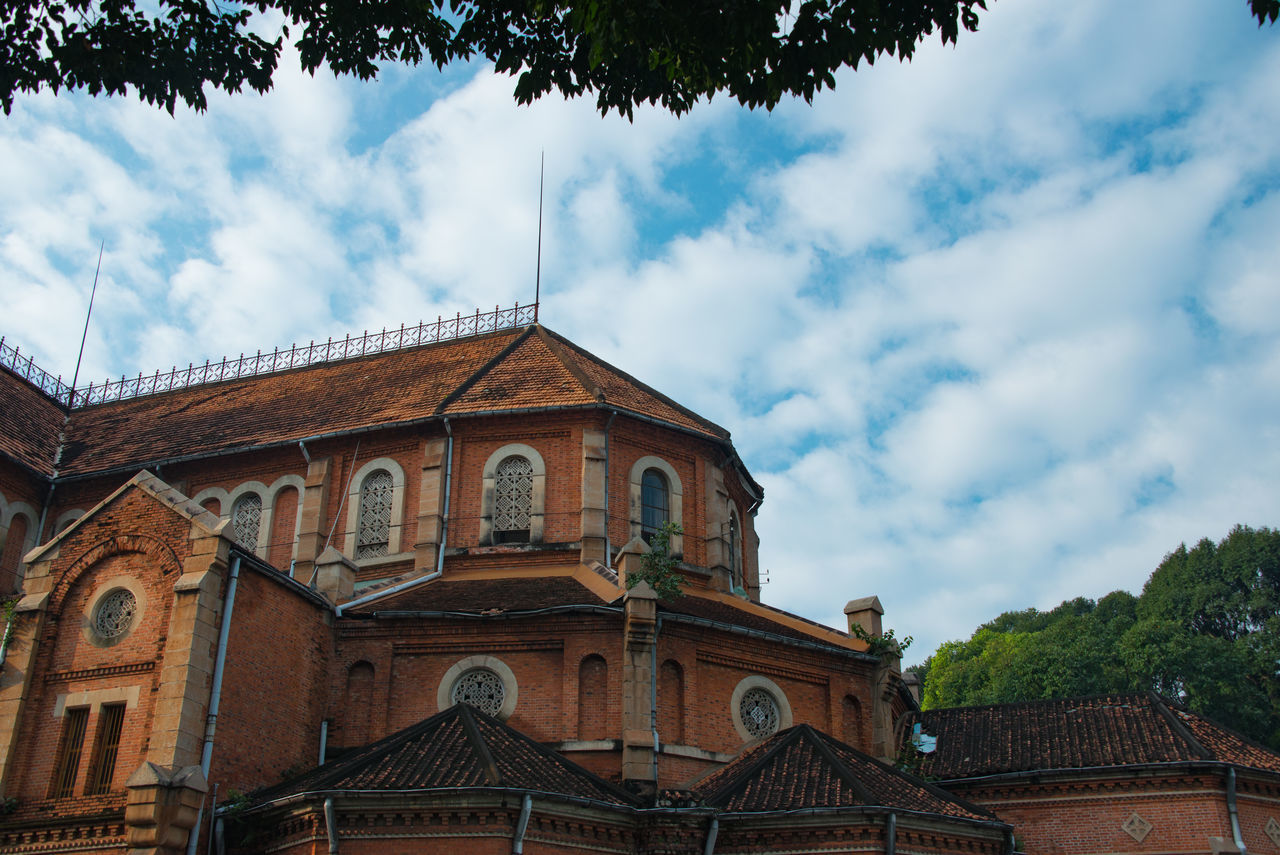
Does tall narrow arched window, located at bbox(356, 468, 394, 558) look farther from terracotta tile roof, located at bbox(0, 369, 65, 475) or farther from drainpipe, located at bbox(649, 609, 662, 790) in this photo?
terracotta tile roof, located at bbox(0, 369, 65, 475)

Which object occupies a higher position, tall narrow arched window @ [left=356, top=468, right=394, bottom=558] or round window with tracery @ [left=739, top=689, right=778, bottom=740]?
tall narrow arched window @ [left=356, top=468, right=394, bottom=558]

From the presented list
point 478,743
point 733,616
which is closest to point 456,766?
point 478,743

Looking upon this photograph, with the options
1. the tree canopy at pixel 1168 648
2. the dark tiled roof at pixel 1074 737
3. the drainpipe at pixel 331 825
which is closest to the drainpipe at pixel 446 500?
the drainpipe at pixel 331 825

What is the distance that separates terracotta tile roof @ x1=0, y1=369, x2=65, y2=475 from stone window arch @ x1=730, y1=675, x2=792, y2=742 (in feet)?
64.1

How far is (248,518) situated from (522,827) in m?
14.1

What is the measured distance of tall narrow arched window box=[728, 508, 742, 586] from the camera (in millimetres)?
28627

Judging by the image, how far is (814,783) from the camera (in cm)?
2002

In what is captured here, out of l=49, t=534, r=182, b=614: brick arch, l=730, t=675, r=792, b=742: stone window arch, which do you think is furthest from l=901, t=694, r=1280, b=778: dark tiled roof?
l=49, t=534, r=182, b=614: brick arch

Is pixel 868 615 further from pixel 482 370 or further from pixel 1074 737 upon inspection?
pixel 482 370

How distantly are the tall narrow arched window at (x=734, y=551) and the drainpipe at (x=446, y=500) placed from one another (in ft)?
22.7

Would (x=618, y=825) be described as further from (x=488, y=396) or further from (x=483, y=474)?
(x=488, y=396)

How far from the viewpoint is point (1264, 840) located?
23.6m

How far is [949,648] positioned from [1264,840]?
1967 inches

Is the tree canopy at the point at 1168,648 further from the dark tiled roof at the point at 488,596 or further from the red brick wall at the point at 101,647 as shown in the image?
the red brick wall at the point at 101,647
